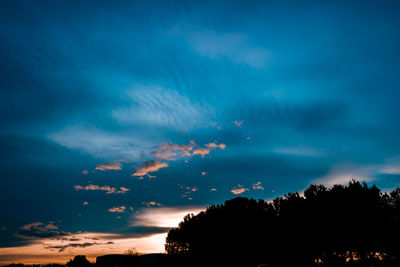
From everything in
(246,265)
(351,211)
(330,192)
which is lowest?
(246,265)

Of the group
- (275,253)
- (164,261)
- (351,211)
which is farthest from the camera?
(275,253)

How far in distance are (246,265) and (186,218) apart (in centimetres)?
2161

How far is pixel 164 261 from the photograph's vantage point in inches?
1506

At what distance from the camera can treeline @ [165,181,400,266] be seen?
138 ft

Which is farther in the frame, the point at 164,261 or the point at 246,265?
the point at 246,265

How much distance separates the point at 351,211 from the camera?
42.2 m

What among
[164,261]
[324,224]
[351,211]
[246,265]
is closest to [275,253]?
[246,265]

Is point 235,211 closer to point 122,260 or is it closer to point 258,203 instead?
point 258,203

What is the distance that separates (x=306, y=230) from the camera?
46.7 metres

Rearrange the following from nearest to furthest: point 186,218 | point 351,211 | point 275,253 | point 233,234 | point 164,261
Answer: point 164,261, point 351,211, point 275,253, point 233,234, point 186,218

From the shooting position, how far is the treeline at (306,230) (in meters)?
42.2

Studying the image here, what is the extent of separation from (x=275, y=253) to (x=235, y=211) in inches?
422

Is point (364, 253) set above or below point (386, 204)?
below

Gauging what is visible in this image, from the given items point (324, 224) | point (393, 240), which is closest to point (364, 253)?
Result: point (393, 240)
